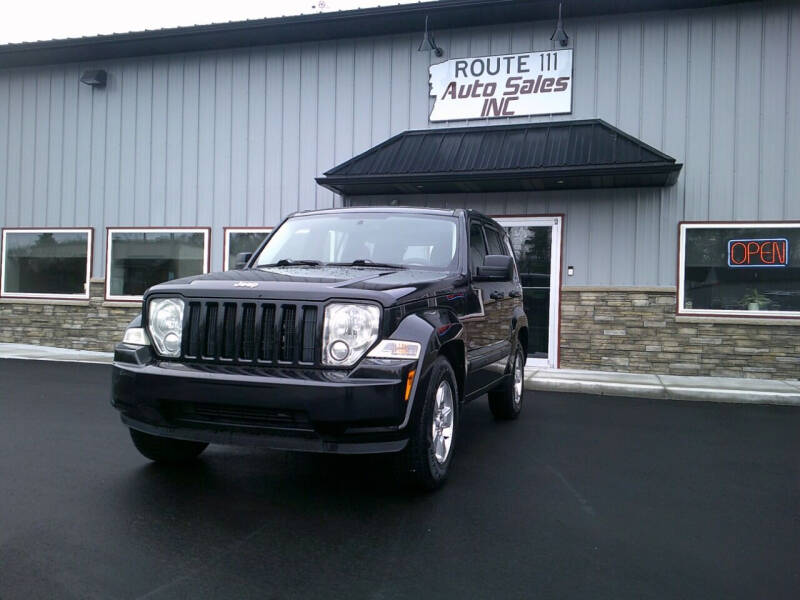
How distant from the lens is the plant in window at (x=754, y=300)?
1060 cm

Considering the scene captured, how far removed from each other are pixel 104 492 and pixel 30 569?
1.16 m

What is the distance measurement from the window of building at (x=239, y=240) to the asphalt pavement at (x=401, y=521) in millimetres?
6923

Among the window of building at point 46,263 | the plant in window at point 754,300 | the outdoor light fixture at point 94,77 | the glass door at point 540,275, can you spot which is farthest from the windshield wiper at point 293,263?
the outdoor light fixture at point 94,77

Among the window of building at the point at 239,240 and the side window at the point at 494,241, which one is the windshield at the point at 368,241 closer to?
the side window at the point at 494,241

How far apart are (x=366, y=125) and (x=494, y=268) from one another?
7.76 m

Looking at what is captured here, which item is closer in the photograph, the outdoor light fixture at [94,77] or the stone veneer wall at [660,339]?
the stone veneer wall at [660,339]

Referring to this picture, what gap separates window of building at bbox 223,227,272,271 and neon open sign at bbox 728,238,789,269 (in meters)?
8.08

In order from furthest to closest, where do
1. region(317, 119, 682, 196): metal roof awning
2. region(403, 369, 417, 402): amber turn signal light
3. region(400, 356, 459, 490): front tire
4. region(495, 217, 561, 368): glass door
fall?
region(495, 217, 561, 368): glass door → region(317, 119, 682, 196): metal roof awning → region(400, 356, 459, 490): front tire → region(403, 369, 417, 402): amber turn signal light

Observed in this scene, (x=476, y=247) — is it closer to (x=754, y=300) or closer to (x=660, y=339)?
(x=660, y=339)

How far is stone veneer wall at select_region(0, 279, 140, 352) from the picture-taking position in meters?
13.6

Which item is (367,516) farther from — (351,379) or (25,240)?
(25,240)

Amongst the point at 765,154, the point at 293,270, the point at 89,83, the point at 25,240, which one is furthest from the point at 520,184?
the point at 25,240

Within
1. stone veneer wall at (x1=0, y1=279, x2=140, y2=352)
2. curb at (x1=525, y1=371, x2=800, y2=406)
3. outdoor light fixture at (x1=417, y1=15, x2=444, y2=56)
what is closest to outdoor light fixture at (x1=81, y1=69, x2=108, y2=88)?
stone veneer wall at (x1=0, y1=279, x2=140, y2=352)

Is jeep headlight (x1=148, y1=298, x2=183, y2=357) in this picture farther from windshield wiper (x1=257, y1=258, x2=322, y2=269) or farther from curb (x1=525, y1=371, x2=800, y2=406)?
curb (x1=525, y1=371, x2=800, y2=406)
